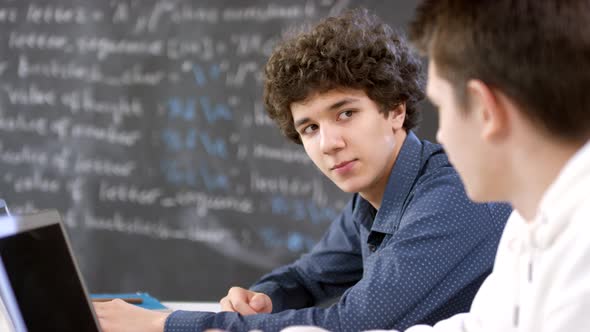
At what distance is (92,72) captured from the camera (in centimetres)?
283

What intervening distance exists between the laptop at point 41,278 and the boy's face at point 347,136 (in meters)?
0.60

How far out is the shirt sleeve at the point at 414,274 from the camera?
1212mm

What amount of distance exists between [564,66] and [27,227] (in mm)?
719

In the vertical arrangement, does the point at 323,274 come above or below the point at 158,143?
below

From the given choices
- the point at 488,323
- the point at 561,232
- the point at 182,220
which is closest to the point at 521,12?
the point at 561,232

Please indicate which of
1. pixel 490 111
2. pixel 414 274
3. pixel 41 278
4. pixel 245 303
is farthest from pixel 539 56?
pixel 245 303

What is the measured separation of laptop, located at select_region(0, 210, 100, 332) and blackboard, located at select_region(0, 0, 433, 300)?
163 centimetres

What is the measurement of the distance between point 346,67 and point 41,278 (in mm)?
780

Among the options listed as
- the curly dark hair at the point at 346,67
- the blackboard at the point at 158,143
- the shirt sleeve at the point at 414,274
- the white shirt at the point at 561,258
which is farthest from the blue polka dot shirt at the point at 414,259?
the blackboard at the point at 158,143

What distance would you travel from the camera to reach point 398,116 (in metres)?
1.62

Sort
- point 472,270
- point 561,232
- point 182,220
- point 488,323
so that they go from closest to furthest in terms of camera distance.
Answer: point 561,232 < point 488,323 < point 472,270 < point 182,220

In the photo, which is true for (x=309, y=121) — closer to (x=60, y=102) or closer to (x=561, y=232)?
(x=561, y=232)

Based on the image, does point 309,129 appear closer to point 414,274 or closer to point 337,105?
point 337,105

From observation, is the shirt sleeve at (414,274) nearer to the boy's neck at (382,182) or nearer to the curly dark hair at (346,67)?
the boy's neck at (382,182)
